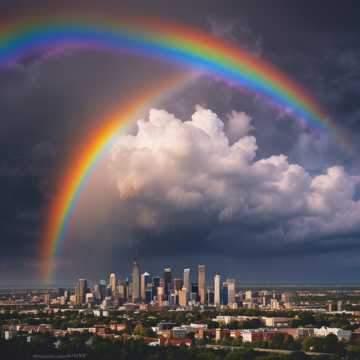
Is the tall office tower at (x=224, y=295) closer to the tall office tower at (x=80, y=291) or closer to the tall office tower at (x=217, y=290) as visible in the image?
the tall office tower at (x=217, y=290)

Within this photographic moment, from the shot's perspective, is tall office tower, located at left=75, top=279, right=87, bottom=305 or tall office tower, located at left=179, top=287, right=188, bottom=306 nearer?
tall office tower, located at left=179, top=287, right=188, bottom=306

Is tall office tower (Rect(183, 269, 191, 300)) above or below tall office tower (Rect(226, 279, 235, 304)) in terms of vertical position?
above

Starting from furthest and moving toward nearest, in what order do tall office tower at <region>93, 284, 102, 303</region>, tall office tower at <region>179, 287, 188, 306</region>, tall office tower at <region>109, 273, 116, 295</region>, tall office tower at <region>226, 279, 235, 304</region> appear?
tall office tower at <region>109, 273, 116, 295</region>, tall office tower at <region>93, 284, 102, 303</region>, tall office tower at <region>226, 279, 235, 304</region>, tall office tower at <region>179, 287, 188, 306</region>

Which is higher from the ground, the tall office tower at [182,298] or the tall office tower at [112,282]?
the tall office tower at [112,282]

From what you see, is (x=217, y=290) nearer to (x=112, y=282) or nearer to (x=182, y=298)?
(x=182, y=298)

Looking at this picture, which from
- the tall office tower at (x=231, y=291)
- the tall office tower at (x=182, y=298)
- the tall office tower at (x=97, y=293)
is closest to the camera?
the tall office tower at (x=182, y=298)

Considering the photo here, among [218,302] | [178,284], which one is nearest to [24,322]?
[218,302]

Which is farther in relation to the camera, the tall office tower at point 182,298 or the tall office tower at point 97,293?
the tall office tower at point 97,293

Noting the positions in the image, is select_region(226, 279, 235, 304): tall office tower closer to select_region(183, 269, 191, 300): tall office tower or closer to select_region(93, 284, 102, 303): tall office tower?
select_region(183, 269, 191, 300): tall office tower

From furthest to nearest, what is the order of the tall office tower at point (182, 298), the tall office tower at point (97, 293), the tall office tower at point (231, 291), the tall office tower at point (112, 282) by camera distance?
the tall office tower at point (112, 282), the tall office tower at point (97, 293), the tall office tower at point (231, 291), the tall office tower at point (182, 298)
